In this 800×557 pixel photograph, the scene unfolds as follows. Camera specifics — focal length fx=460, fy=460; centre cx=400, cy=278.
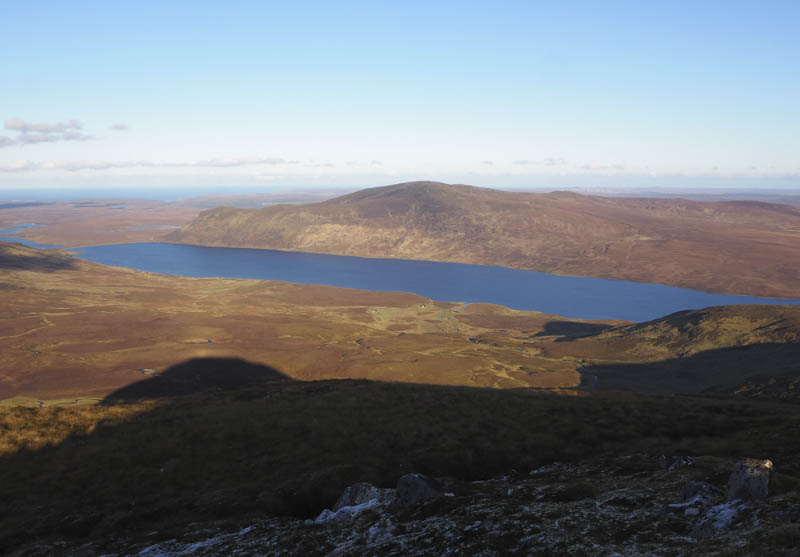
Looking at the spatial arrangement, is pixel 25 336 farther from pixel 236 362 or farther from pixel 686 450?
pixel 686 450

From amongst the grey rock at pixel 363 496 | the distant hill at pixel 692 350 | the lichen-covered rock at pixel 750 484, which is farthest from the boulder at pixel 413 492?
the distant hill at pixel 692 350

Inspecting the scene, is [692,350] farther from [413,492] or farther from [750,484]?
[413,492]

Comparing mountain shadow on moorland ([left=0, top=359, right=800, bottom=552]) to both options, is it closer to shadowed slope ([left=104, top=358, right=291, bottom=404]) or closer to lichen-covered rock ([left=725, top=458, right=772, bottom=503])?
lichen-covered rock ([left=725, top=458, right=772, bottom=503])

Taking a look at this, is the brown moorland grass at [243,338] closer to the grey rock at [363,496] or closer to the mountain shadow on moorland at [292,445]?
the mountain shadow on moorland at [292,445]

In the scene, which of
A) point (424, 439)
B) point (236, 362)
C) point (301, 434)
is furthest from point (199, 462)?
point (236, 362)

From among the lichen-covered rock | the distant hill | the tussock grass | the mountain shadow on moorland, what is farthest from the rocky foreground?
the distant hill

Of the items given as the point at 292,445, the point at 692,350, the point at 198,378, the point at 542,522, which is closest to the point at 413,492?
the point at 542,522
